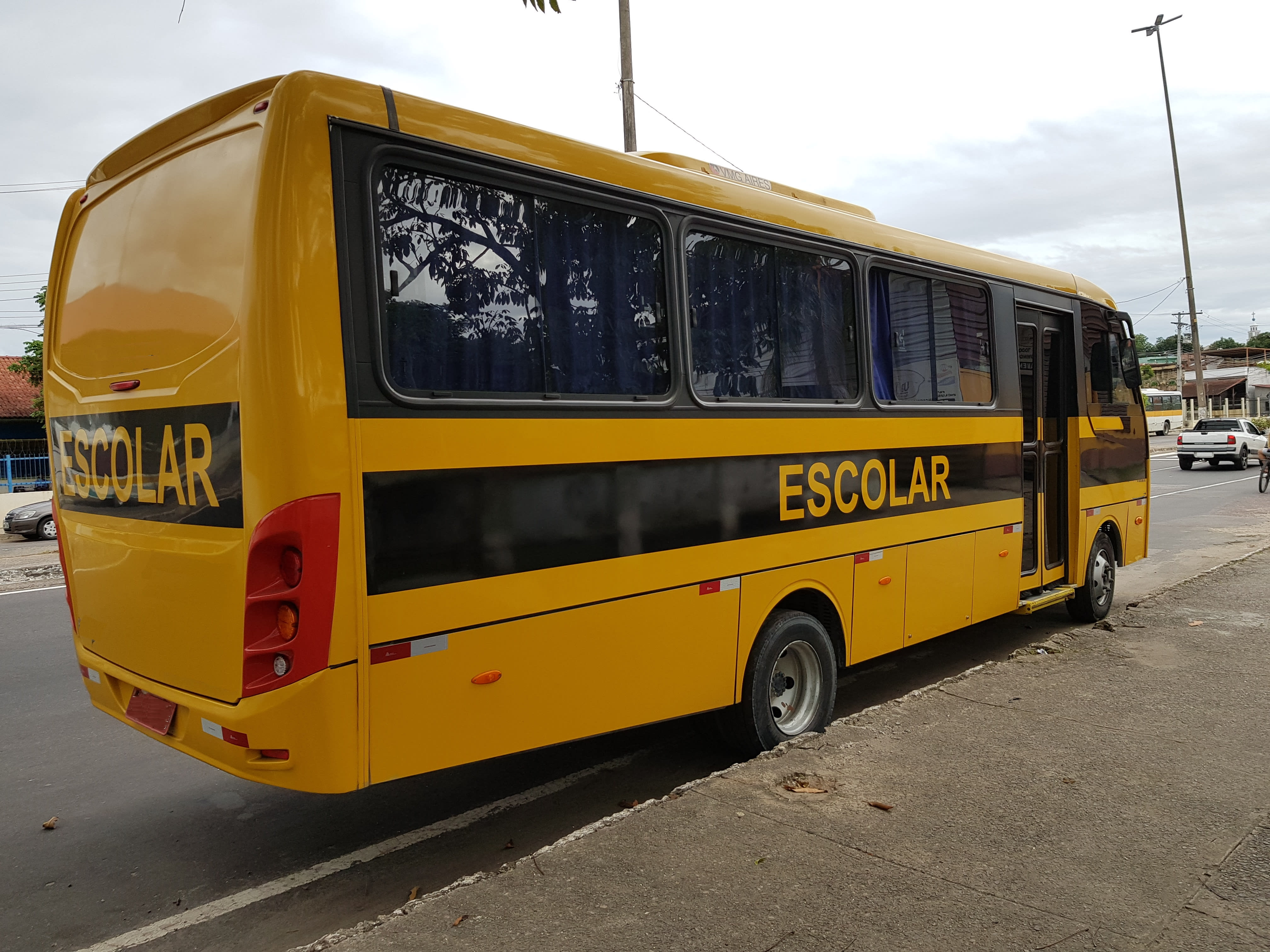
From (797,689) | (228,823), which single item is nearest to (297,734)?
(228,823)

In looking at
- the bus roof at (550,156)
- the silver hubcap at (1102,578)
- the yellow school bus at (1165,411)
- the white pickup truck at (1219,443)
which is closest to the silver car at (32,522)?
the bus roof at (550,156)

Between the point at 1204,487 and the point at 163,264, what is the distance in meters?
27.1

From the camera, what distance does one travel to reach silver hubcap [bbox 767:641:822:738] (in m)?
5.30

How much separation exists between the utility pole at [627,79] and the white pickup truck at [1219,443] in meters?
25.8

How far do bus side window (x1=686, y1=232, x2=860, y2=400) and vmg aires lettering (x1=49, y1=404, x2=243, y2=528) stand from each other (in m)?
2.17

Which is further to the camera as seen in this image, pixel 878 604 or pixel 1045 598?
pixel 1045 598

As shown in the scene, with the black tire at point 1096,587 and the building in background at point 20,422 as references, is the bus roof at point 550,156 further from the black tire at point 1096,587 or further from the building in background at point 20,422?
the building in background at point 20,422

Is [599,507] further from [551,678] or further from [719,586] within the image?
[719,586]

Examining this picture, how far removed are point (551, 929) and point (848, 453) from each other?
129 inches

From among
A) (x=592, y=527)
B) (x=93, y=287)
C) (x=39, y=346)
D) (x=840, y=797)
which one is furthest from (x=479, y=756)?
(x=39, y=346)

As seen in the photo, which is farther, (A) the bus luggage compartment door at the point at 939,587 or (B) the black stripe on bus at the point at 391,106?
(A) the bus luggage compartment door at the point at 939,587

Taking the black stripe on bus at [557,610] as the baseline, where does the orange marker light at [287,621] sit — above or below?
above

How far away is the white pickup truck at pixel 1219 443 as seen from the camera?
103ft

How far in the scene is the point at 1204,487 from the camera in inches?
981
